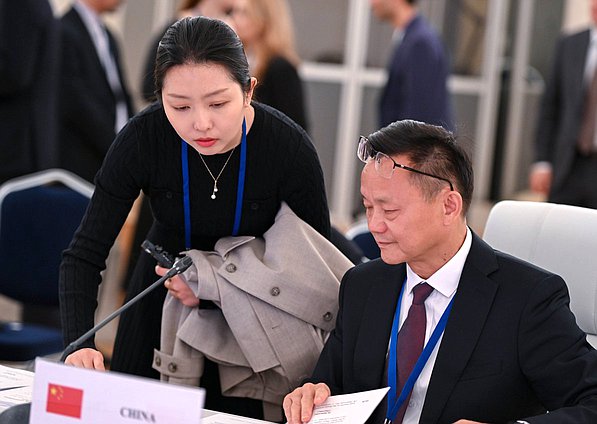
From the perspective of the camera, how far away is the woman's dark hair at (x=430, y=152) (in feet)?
6.50

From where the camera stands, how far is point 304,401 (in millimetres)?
1938

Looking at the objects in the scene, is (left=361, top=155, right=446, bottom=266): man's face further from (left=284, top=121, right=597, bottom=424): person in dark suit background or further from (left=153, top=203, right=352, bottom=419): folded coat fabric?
(left=153, top=203, right=352, bottom=419): folded coat fabric

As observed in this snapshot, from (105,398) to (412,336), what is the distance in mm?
706

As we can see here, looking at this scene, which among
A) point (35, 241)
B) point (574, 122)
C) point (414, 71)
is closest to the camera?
point (35, 241)

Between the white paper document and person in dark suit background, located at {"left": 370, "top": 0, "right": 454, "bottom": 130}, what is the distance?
303 centimetres

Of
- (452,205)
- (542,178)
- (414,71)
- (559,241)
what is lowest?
(542,178)

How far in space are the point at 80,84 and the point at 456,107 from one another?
155 inches

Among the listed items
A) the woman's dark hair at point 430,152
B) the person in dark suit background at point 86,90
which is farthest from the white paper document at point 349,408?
the person in dark suit background at point 86,90

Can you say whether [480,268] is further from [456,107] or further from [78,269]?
[456,107]

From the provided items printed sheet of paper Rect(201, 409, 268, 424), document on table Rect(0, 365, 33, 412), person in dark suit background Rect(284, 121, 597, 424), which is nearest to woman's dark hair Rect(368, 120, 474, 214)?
person in dark suit background Rect(284, 121, 597, 424)

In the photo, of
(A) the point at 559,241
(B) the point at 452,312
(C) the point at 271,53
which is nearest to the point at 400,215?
(B) the point at 452,312

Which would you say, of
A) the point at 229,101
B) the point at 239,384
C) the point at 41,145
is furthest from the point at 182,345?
the point at 41,145

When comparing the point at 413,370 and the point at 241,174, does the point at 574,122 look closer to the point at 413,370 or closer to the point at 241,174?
the point at 241,174

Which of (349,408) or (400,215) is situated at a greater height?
(400,215)
